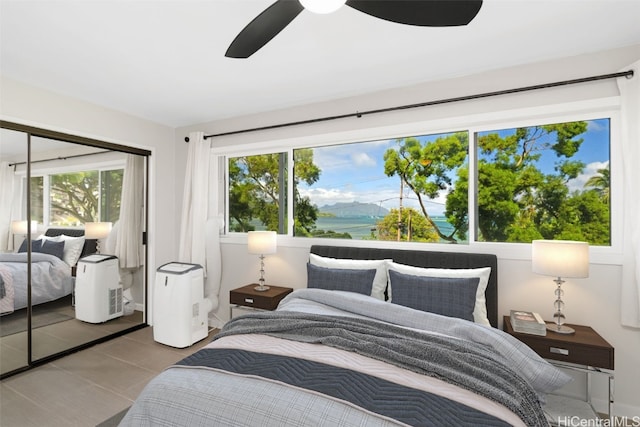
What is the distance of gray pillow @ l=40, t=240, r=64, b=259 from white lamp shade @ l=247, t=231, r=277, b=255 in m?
1.82

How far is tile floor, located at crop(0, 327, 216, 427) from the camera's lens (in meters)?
2.09

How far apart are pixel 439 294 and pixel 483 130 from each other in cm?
145

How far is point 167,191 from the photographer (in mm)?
4012

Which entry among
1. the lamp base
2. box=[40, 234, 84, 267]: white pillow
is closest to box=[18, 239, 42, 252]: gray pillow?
box=[40, 234, 84, 267]: white pillow

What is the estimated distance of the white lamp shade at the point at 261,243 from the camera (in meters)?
3.11

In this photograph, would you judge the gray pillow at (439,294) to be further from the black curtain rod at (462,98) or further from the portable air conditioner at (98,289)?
the portable air conditioner at (98,289)

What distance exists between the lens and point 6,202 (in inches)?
103

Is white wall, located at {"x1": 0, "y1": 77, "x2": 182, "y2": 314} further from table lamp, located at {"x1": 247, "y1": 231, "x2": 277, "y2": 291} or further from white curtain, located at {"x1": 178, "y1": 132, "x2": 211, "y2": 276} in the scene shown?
table lamp, located at {"x1": 247, "y1": 231, "x2": 277, "y2": 291}

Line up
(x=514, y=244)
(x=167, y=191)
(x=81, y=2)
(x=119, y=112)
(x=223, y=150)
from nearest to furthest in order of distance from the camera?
(x=81, y=2) → (x=514, y=244) → (x=119, y=112) → (x=223, y=150) → (x=167, y=191)

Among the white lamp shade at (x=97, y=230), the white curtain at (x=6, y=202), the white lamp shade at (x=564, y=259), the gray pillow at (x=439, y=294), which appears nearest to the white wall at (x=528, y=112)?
the white lamp shade at (x=564, y=259)

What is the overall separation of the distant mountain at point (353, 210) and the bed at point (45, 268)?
2550mm

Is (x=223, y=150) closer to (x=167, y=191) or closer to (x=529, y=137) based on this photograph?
(x=167, y=191)

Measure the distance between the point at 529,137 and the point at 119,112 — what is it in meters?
4.17

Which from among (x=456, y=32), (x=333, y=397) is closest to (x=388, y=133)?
(x=456, y=32)
